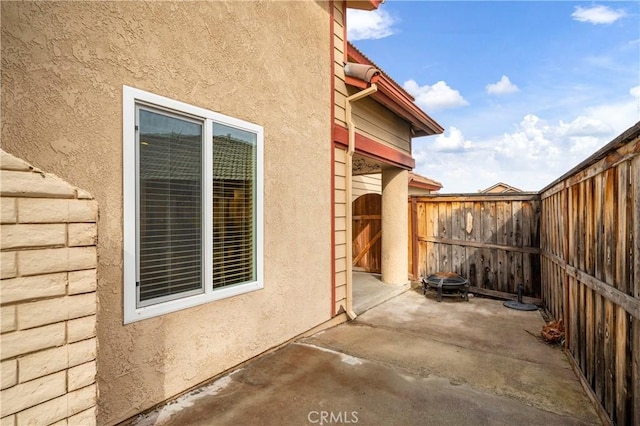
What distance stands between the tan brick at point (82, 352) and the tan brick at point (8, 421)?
218 mm

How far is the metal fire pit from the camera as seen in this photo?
20.1ft

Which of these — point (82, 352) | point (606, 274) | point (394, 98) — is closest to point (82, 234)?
point (82, 352)

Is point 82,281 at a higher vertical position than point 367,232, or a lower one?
higher

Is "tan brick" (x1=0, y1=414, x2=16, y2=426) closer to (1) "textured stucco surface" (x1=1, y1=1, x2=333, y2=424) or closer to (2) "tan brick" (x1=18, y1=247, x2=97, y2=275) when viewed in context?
(2) "tan brick" (x1=18, y1=247, x2=97, y2=275)

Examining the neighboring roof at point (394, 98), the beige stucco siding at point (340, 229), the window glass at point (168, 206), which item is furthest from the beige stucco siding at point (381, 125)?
the window glass at point (168, 206)

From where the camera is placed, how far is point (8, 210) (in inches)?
46.4

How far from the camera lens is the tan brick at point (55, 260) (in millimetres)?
1218

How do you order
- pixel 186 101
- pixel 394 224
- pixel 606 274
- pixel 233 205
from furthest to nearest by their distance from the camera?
1. pixel 394 224
2. pixel 233 205
3. pixel 186 101
4. pixel 606 274

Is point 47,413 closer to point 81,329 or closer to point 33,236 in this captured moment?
point 81,329

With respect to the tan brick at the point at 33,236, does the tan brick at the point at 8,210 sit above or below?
above

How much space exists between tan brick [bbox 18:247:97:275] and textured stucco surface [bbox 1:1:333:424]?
0.97m

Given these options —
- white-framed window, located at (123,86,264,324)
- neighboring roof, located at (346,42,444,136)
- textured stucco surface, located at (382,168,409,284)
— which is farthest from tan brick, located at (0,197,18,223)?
textured stucco surface, located at (382,168,409,284)

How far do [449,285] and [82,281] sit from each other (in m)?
6.09

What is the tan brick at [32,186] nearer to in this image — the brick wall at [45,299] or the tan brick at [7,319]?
the brick wall at [45,299]
